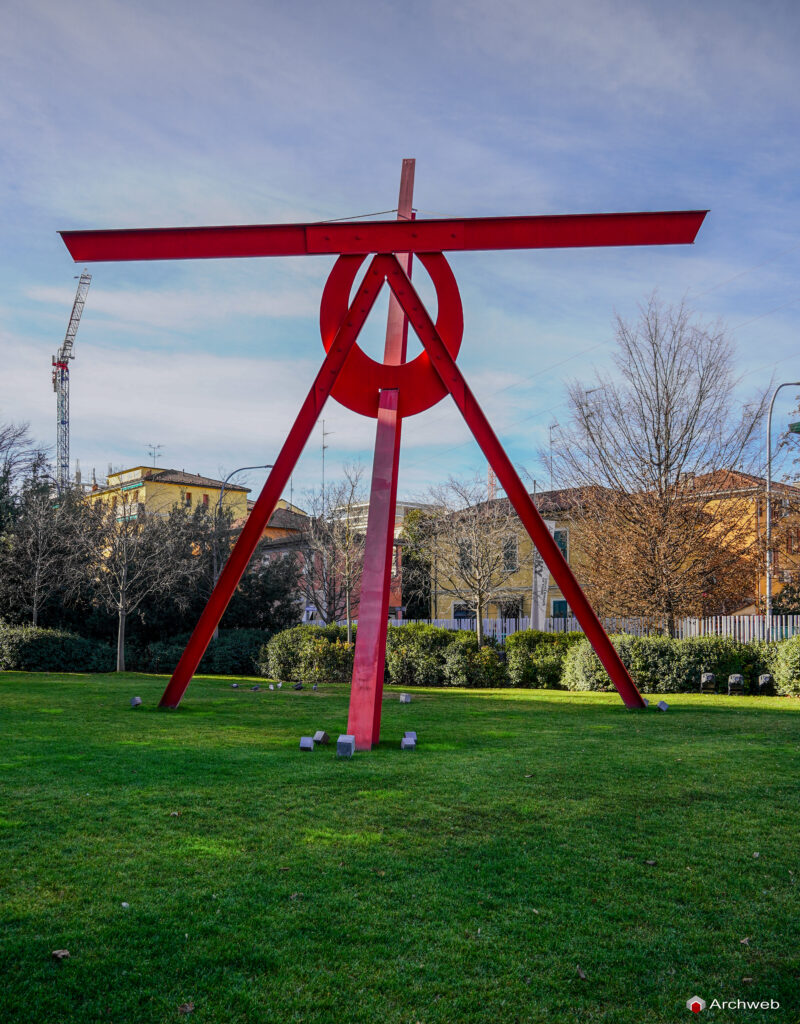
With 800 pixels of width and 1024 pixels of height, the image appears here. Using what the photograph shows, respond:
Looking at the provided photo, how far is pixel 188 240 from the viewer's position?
33.7 ft

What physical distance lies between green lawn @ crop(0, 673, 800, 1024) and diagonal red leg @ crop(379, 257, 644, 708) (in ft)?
6.94

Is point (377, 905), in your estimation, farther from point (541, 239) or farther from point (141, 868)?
point (541, 239)

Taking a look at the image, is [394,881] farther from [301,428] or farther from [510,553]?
[510,553]

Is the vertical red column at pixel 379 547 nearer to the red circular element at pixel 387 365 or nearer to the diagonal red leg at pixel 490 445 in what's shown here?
the red circular element at pixel 387 365

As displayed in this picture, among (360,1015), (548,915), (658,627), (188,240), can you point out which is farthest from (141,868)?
(658,627)

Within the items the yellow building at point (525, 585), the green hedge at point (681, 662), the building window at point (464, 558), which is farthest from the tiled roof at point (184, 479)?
the green hedge at point (681, 662)

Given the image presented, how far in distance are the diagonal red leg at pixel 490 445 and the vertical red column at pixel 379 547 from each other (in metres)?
0.45

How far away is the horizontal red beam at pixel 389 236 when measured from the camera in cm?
993

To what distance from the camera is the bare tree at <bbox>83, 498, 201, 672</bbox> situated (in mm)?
23000

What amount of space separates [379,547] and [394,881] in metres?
5.11

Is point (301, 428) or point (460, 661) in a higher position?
point (301, 428)

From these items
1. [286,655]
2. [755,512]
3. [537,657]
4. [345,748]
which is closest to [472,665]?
[537,657]

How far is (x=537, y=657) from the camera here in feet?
63.7

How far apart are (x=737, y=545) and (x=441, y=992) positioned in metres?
20.1
